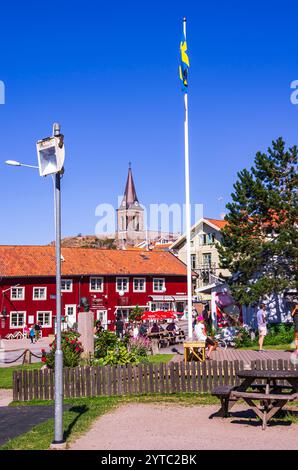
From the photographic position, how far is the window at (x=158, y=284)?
57969mm

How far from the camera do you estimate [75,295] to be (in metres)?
53.0

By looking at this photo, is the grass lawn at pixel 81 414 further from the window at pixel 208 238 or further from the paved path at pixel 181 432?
the window at pixel 208 238

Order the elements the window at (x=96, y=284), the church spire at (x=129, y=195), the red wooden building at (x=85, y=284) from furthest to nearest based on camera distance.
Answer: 1. the church spire at (x=129, y=195)
2. the window at (x=96, y=284)
3. the red wooden building at (x=85, y=284)


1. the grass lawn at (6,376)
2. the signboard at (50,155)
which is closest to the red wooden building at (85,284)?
the grass lawn at (6,376)

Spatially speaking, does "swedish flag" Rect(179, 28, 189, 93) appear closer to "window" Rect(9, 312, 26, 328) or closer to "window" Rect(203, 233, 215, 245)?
"window" Rect(9, 312, 26, 328)

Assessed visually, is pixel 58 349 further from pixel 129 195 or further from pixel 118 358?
pixel 129 195

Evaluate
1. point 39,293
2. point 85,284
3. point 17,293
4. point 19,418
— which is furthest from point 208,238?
point 19,418

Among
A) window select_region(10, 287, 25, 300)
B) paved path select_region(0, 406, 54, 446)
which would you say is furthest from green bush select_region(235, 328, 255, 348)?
window select_region(10, 287, 25, 300)

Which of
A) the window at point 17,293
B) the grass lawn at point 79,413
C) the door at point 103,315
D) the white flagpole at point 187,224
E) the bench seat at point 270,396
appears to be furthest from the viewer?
the door at point 103,315

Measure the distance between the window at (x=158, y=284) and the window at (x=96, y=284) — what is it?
6285 mm

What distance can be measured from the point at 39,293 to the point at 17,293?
2112 mm

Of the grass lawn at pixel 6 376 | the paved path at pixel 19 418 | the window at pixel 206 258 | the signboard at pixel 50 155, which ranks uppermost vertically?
the window at pixel 206 258

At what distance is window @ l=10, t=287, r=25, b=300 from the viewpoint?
50.1 m
